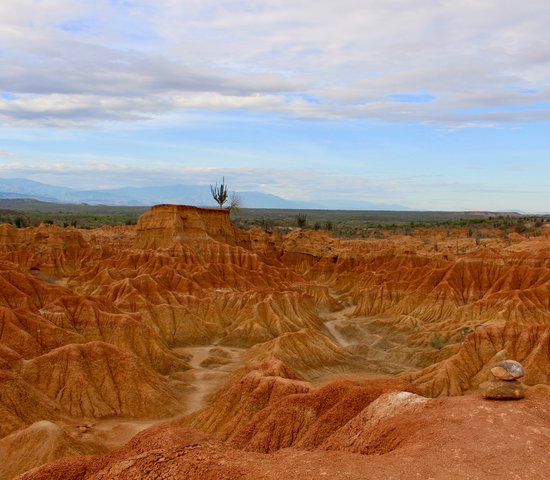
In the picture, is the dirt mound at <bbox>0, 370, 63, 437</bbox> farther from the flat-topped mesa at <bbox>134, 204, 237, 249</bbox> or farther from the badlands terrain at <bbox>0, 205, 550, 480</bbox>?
the flat-topped mesa at <bbox>134, 204, 237, 249</bbox>

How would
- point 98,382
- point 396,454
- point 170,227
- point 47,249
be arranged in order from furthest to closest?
1. point 47,249
2. point 170,227
3. point 98,382
4. point 396,454

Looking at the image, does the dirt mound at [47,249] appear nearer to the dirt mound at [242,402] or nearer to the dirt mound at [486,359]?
the dirt mound at [242,402]

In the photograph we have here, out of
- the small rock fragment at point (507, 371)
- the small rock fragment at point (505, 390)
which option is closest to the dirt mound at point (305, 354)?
the small rock fragment at point (505, 390)

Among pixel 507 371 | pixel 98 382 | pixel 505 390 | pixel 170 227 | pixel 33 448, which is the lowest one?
pixel 98 382

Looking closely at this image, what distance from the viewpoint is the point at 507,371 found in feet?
66.3

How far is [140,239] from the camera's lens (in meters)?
95.7

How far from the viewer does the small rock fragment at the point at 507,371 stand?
66.2 feet

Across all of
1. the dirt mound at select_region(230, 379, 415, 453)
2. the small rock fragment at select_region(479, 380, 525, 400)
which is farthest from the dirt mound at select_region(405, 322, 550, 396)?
the small rock fragment at select_region(479, 380, 525, 400)

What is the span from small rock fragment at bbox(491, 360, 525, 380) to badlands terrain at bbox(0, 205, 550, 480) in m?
0.94

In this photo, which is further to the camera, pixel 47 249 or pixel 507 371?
pixel 47 249

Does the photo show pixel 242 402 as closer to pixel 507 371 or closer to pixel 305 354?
pixel 507 371

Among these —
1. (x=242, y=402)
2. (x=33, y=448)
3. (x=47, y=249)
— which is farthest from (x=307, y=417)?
(x=47, y=249)

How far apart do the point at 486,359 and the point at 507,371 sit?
99.7 ft

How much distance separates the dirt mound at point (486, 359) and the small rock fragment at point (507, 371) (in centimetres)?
2380
